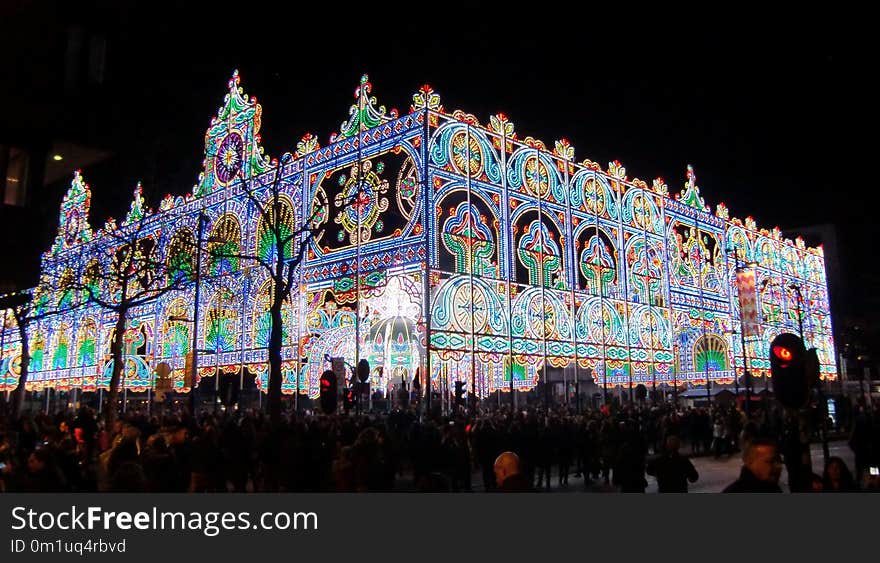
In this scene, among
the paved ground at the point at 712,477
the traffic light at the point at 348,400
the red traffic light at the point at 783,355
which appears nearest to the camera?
the red traffic light at the point at 783,355

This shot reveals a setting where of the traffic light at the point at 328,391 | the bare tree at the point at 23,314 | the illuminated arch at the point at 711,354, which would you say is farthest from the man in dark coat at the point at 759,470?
the illuminated arch at the point at 711,354

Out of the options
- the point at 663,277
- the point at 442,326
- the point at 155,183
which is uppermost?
the point at 155,183

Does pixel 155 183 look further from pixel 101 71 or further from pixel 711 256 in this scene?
pixel 711 256

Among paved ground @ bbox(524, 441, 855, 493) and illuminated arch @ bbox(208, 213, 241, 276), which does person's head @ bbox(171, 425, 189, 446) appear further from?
illuminated arch @ bbox(208, 213, 241, 276)

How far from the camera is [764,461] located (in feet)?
21.8

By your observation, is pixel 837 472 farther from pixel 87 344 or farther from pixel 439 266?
pixel 87 344

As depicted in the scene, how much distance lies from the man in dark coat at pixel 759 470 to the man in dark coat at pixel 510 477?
1.87 meters

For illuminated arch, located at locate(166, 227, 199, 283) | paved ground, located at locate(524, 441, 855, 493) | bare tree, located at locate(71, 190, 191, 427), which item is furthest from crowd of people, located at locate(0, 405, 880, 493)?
illuminated arch, located at locate(166, 227, 199, 283)

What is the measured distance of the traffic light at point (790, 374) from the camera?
10.4m

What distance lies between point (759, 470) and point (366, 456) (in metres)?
6.21

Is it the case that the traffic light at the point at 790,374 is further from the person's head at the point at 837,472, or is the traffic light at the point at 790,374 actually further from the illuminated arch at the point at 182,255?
the illuminated arch at the point at 182,255

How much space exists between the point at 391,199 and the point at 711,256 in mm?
25987

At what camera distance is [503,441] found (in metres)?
19.2
